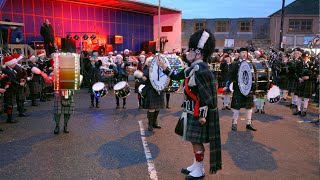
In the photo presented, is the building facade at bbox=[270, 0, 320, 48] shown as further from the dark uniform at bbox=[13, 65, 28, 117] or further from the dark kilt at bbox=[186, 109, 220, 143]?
the dark kilt at bbox=[186, 109, 220, 143]

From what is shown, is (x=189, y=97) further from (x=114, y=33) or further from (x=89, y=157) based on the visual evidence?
(x=114, y=33)

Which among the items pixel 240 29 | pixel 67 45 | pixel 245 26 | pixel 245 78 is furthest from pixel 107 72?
pixel 245 26

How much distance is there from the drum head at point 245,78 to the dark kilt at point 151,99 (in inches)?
74.0

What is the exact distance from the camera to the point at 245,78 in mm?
6359

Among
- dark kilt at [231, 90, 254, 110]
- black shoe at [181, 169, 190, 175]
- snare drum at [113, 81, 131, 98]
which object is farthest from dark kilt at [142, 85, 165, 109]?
black shoe at [181, 169, 190, 175]

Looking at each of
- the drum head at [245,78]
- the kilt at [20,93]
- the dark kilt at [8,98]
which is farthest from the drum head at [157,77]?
the kilt at [20,93]

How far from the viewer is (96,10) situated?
66.3 feet

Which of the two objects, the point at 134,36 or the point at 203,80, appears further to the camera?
the point at 134,36

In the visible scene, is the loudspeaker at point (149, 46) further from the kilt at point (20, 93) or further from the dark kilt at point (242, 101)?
the dark kilt at point (242, 101)

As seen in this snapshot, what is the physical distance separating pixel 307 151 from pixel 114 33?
59.9ft

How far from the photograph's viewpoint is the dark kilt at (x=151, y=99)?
6492 millimetres

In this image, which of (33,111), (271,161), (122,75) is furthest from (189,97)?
(122,75)

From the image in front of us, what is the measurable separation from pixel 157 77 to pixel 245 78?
6.46 ft

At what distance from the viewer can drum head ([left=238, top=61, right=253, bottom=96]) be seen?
6.18 m
